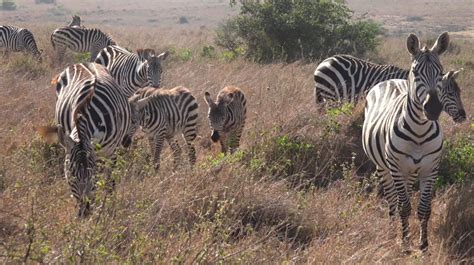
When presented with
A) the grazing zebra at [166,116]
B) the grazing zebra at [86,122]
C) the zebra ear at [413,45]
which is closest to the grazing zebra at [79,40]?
the grazing zebra at [166,116]

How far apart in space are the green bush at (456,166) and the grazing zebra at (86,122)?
13.0 ft

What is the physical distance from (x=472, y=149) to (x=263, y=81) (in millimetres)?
5667

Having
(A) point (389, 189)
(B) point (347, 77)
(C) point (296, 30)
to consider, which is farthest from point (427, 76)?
(C) point (296, 30)

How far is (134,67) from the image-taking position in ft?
39.7

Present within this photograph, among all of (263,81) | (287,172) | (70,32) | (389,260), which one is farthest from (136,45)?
(389,260)

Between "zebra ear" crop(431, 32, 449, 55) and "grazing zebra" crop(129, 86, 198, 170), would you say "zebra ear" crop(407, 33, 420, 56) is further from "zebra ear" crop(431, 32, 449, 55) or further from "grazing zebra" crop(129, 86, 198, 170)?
"grazing zebra" crop(129, 86, 198, 170)

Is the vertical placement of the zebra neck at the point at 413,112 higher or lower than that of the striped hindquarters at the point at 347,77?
higher

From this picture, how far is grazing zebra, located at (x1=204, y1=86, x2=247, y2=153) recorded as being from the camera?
9422mm

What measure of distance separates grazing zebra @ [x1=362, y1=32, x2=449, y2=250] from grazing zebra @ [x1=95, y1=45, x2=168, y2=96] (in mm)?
5840

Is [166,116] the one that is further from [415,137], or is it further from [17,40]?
[17,40]

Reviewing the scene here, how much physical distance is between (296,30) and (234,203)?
12.8 meters

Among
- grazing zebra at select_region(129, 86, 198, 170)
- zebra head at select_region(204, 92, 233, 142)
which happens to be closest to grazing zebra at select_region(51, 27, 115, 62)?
grazing zebra at select_region(129, 86, 198, 170)

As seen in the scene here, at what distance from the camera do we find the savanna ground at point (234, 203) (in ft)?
13.3

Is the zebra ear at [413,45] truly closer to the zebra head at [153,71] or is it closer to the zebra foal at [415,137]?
the zebra foal at [415,137]
